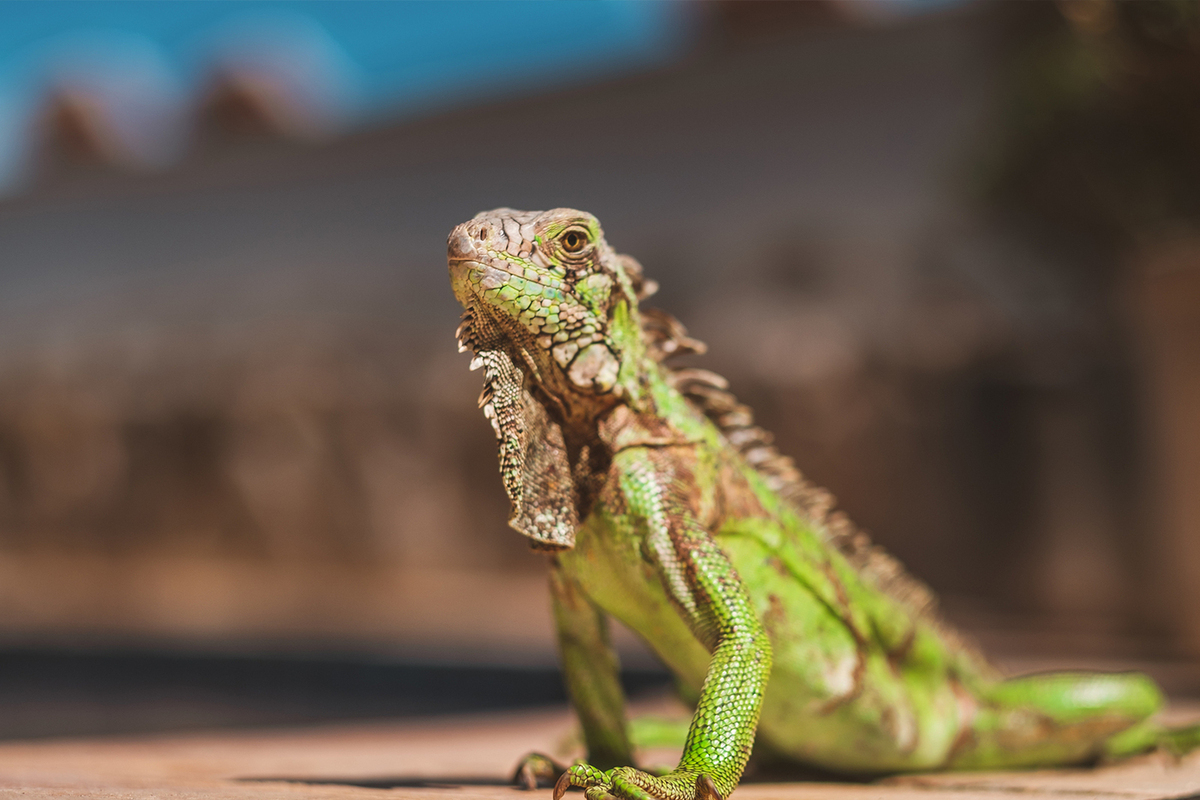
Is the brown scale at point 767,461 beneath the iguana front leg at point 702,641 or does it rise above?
above

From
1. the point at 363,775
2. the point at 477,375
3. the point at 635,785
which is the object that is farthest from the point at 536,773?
the point at 477,375

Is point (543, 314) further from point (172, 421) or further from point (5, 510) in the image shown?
point (5, 510)

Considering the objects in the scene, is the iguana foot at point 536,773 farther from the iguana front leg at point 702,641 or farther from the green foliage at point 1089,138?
the green foliage at point 1089,138

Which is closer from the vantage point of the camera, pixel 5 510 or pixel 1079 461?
pixel 1079 461

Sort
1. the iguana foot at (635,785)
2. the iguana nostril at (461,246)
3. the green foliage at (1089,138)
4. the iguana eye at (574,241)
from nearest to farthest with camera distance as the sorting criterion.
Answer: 1. the iguana foot at (635,785)
2. the iguana nostril at (461,246)
3. the iguana eye at (574,241)
4. the green foliage at (1089,138)

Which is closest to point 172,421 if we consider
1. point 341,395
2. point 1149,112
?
point 341,395

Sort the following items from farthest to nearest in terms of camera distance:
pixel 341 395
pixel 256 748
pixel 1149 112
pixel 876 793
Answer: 1. pixel 341 395
2. pixel 1149 112
3. pixel 256 748
4. pixel 876 793

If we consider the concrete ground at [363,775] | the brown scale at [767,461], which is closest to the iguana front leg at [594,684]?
the concrete ground at [363,775]
